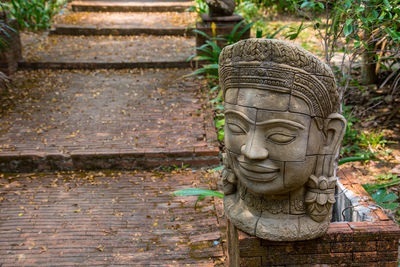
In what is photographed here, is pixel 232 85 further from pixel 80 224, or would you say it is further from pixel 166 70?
pixel 166 70

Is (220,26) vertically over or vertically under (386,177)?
over

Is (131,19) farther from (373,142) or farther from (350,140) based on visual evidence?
(373,142)

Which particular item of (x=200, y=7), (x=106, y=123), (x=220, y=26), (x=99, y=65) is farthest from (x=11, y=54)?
(x=200, y=7)

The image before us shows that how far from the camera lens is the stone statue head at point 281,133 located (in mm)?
2143

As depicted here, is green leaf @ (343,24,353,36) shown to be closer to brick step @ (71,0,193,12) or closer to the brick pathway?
the brick pathway

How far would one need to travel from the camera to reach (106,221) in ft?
12.1

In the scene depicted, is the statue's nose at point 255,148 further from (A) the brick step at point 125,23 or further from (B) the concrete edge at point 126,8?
(B) the concrete edge at point 126,8

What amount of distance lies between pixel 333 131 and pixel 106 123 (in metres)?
3.63

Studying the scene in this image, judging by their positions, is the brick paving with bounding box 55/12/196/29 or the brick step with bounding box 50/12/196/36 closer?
the brick step with bounding box 50/12/196/36

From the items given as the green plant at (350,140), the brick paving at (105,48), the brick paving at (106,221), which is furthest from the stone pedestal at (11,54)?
the green plant at (350,140)

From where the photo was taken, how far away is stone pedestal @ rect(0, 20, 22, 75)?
22.0 ft

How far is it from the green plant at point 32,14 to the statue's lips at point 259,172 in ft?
26.8

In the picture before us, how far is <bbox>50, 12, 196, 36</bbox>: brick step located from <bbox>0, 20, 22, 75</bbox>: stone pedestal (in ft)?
6.50

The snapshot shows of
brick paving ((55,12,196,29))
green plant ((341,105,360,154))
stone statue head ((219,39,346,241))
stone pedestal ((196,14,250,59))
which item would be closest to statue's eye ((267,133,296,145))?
stone statue head ((219,39,346,241))
